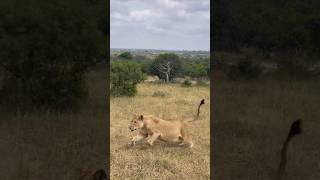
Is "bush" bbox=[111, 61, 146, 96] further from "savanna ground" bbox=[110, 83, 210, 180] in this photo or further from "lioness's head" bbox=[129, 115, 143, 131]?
"lioness's head" bbox=[129, 115, 143, 131]

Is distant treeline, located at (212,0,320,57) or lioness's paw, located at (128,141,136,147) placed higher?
distant treeline, located at (212,0,320,57)

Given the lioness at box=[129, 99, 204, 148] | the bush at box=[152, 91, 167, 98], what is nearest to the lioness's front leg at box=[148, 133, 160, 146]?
the lioness at box=[129, 99, 204, 148]

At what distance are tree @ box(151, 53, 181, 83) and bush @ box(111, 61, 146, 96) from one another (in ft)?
13.4

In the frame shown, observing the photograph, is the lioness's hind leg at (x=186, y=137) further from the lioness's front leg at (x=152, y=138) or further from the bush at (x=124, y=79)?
the bush at (x=124, y=79)

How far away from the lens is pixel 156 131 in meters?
6.46

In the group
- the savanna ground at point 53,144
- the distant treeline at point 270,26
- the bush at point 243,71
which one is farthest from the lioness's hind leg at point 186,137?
the bush at point 243,71

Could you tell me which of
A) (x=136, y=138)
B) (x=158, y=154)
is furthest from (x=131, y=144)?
(x=158, y=154)

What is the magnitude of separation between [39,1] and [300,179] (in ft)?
13.2

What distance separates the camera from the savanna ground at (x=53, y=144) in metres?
4.87

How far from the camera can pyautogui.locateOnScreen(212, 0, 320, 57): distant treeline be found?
896cm

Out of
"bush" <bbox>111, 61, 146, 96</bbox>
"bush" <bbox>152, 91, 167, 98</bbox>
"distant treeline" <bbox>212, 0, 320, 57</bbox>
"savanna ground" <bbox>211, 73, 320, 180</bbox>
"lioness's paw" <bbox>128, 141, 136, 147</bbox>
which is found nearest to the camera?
"savanna ground" <bbox>211, 73, 320, 180</bbox>

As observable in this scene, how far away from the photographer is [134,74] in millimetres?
12984

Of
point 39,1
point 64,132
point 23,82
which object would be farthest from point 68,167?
point 39,1

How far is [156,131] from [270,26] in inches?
163
